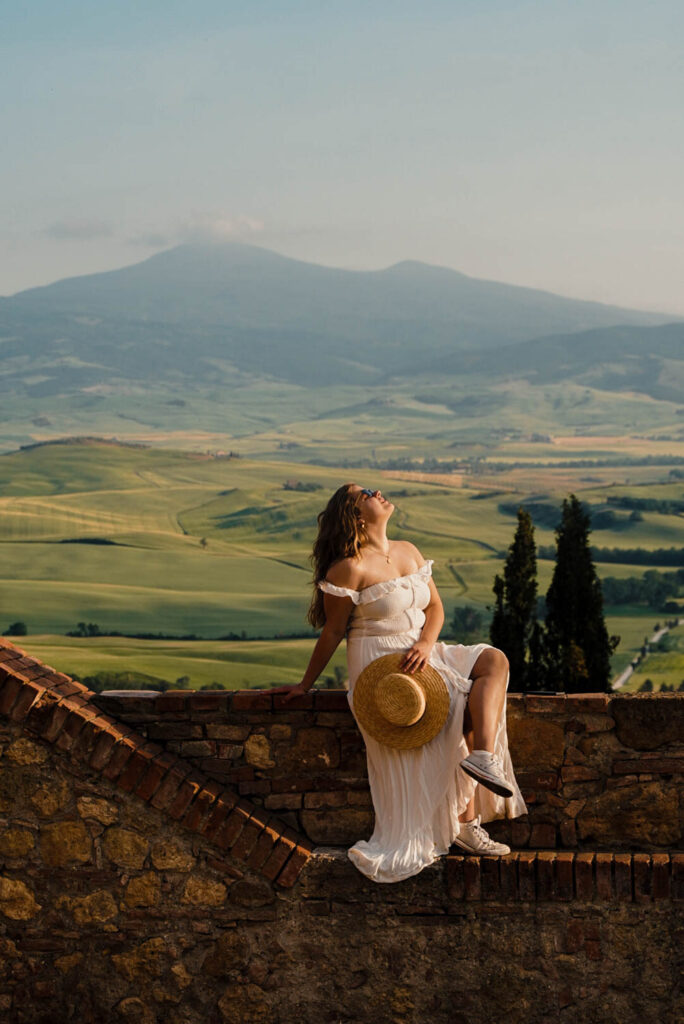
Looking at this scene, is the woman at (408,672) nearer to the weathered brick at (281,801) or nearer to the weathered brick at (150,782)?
the weathered brick at (281,801)

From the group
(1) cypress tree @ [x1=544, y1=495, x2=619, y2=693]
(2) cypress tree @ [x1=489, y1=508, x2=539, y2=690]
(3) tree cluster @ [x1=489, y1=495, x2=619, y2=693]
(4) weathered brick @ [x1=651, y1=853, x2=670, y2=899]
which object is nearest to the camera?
(4) weathered brick @ [x1=651, y1=853, x2=670, y2=899]

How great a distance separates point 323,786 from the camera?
18.3ft

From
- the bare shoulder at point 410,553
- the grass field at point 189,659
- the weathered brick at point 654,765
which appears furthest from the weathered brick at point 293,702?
the grass field at point 189,659

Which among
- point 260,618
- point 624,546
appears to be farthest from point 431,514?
point 260,618

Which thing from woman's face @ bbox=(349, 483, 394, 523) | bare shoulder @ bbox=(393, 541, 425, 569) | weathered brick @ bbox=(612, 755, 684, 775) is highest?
woman's face @ bbox=(349, 483, 394, 523)

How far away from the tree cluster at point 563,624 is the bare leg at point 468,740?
24.5m

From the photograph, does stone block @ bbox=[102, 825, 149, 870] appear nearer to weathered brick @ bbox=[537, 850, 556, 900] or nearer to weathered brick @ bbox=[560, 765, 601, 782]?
weathered brick @ bbox=[537, 850, 556, 900]

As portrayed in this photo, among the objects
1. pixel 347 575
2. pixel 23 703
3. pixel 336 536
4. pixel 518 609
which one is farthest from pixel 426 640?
pixel 518 609

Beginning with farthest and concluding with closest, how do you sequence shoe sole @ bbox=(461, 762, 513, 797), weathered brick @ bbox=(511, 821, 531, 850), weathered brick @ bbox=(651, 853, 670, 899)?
1. weathered brick @ bbox=(511, 821, 531, 850)
2. weathered brick @ bbox=(651, 853, 670, 899)
3. shoe sole @ bbox=(461, 762, 513, 797)

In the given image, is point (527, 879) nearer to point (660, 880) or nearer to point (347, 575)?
point (660, 880)

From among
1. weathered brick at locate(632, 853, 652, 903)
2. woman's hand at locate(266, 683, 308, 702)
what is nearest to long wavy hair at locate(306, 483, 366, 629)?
woman's hand at locate(266, 683, 308, 702)

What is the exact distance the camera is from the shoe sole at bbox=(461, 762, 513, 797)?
198 inches

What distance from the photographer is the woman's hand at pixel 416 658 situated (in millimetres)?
5316

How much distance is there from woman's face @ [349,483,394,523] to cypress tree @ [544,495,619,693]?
82.6 feet
